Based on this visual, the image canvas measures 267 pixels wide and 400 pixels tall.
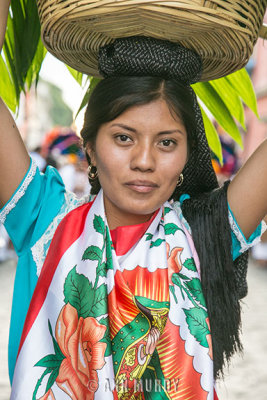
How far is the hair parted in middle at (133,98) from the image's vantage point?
1.61 meters

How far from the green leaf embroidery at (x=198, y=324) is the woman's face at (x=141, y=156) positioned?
333 millimetres

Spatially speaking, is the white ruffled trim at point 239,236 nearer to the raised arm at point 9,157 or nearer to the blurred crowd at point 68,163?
the raised arm at point 9,157

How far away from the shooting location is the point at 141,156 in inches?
61.4

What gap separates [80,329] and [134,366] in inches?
7.6

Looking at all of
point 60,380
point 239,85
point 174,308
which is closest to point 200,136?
point 239,85

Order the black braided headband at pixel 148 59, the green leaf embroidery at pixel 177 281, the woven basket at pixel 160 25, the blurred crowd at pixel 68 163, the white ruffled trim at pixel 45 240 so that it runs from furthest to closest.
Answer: the blurred crowd at pixel 68 163 → the white ruffled trim at pixel 45 240 → the green leaf embroidery at pixel 177 281 → the black braided headband at pixel 148 59 → the woven basket at pixel 160 25

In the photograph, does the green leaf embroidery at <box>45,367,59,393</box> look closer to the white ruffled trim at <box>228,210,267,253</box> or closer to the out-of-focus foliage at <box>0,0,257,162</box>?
the white ruffled trim at <box>228,210,267,253</box>

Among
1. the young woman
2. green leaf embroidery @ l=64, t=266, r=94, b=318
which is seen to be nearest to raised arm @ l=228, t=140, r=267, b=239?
the young woman

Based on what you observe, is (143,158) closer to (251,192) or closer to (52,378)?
(251,192)

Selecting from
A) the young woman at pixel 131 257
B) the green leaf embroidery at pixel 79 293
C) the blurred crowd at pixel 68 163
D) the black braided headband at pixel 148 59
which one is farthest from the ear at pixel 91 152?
the blurred crowd at pixel 68 163

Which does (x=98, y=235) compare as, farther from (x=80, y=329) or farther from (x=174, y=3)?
(x=174, y=3)

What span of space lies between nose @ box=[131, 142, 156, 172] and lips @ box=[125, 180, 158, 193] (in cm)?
4

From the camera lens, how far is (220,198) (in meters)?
1.72

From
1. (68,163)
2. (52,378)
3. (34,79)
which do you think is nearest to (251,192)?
(52,378)
